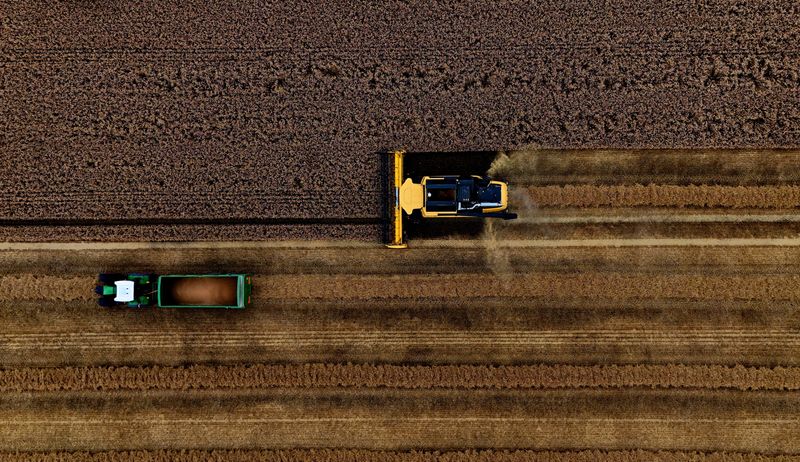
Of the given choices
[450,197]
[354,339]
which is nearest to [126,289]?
[354,339]

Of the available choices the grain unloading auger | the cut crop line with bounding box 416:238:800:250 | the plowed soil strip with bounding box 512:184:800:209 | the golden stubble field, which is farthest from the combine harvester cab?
the plowed soil strip with bounding box 512:184:800:209

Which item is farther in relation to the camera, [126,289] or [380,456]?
[380,456]

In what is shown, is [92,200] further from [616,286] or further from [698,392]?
[698,392]

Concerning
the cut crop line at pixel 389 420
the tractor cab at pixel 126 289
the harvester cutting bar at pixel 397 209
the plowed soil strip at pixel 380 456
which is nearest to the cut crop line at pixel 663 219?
the harvester cutting bar at pixel 397 209

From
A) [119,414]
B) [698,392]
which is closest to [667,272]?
[698,392]

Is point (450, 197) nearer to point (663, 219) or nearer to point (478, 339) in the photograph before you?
point (478, 339)

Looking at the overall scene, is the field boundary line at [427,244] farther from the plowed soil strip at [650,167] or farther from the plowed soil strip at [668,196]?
the plowed soil strip at [650,167]
